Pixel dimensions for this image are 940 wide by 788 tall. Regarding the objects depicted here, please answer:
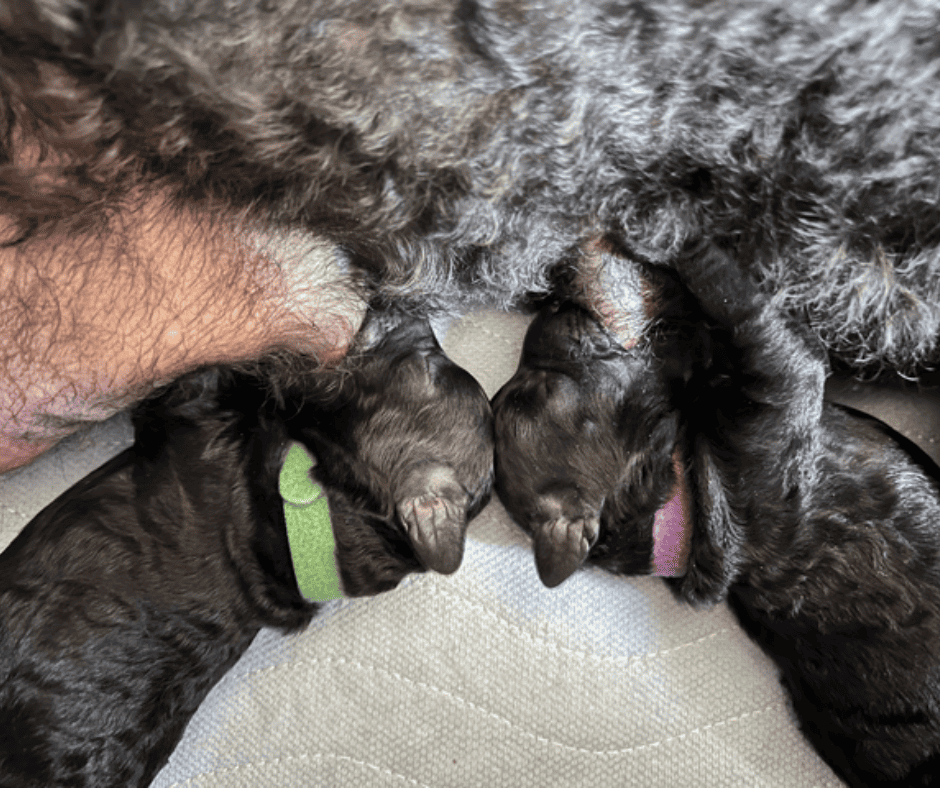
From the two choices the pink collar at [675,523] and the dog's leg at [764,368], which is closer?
the dog's leg at [764,368]

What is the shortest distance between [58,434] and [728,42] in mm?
1508

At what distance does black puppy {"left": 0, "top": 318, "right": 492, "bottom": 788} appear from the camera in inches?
60.5

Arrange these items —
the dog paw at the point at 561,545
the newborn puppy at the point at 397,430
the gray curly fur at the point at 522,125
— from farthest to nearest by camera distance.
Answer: the newborn puppy at the point at 397,430 → the dog paw at the point at 561,545 → the gray curly fur at the point at 522,125

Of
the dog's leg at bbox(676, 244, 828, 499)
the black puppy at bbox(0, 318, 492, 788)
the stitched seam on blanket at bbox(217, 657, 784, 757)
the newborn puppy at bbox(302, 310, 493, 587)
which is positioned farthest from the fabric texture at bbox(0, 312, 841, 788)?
the dog's leg at bbox(676, 244, 828, 499)

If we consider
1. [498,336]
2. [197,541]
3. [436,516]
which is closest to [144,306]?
[197,541]

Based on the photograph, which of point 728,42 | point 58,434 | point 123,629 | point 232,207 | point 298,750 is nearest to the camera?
point 728,42

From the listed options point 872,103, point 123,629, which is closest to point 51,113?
point 123,629

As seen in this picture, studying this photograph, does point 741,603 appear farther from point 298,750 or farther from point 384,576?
point 298,750

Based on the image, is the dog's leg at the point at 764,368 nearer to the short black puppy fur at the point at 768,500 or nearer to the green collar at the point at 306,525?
the short black puppy fur at the point at 768,500

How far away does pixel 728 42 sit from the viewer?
1192 mm

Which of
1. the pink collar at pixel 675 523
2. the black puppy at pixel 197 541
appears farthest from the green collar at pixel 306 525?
the pink collar at pixel 675 523

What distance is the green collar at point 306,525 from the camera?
1659 millimetres

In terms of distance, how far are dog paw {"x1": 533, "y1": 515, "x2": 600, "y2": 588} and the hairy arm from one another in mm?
589

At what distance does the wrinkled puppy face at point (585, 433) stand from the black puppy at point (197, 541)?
8 cm
